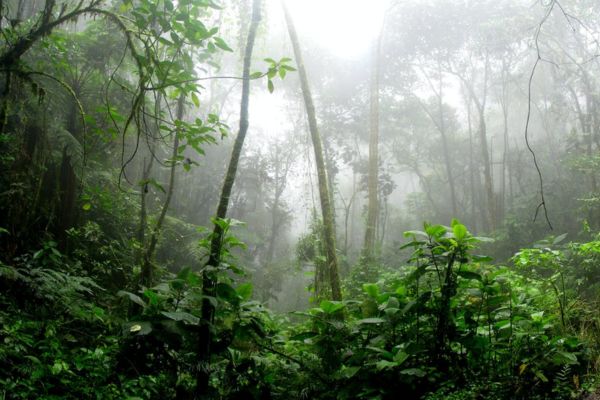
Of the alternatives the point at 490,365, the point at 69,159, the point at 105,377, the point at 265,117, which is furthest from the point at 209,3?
the point at 265,117

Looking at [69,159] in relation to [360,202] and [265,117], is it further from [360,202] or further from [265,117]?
[360,202]

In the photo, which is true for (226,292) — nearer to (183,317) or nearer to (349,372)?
(183,317)

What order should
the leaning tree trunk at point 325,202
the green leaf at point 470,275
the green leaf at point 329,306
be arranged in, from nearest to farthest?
the green leaf at point 470,275
the green leaf at point 329,306
the leaning tree trunk at point 325,202

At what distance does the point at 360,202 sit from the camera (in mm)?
35625

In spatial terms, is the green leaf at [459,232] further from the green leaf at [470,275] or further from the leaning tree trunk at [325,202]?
the leaning tree trunk at [325,202]

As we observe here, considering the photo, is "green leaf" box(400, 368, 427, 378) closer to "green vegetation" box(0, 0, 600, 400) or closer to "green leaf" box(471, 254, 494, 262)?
"green vegetation" box(0, 0, 600, 400)

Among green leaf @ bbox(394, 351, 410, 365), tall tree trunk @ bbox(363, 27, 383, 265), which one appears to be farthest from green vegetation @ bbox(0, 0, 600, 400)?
tall tree trunk @ bbox(363, 27, 383, 265)

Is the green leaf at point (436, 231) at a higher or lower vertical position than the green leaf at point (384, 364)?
higher

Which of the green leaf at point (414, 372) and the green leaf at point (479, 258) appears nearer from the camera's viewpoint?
the green leaf at point (414, 372)

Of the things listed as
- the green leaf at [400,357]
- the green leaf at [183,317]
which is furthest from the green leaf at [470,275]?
the green leaf at [183,317]

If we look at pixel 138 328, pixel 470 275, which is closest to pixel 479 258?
pixel 470 275

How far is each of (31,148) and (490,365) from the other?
600 cm

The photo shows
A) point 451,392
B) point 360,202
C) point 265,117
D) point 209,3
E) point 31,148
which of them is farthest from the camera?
point 360,202

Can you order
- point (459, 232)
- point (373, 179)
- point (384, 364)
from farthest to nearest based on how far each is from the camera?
1. point (373, 179)
2. point (459, 232)
3. point (384, 364)
